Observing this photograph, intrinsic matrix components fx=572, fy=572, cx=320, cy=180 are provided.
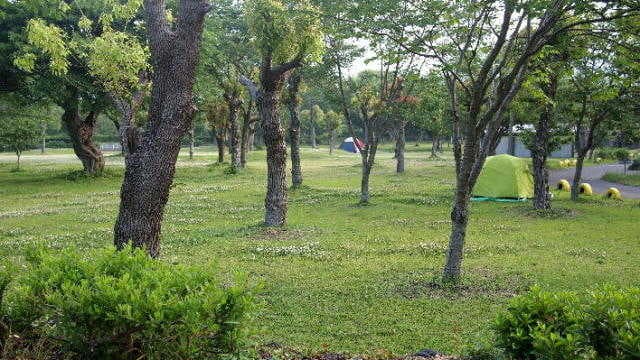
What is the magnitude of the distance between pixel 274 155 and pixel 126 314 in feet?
44.2

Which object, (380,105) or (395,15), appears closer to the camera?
(395,15)

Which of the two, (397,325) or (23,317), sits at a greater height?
(23,317)

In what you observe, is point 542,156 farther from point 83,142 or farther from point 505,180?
point 83,142

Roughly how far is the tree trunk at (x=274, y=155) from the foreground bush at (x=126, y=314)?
41.5ft

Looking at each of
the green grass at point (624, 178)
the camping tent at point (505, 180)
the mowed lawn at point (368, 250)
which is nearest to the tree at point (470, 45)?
the mowed lawn at point (368, 250)

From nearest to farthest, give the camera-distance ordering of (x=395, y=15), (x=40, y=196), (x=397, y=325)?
(x=397, y=325)
(x=395, y=15)
(x=40, y=196)

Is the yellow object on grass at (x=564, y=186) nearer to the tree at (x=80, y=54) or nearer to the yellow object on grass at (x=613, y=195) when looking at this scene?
the yellow object on grass at (x=613, y=195)

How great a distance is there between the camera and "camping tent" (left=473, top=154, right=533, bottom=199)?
2572 centimetres

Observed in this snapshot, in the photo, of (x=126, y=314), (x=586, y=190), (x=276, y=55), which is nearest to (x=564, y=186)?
(x=586, y=190)

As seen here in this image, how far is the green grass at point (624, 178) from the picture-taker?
33125 mm

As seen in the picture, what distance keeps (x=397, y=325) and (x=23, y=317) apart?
17.9ft

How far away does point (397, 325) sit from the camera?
28.4 ft

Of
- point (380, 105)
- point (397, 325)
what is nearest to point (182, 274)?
point (397, 325)

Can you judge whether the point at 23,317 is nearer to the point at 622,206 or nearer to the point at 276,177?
the point at 276,177
